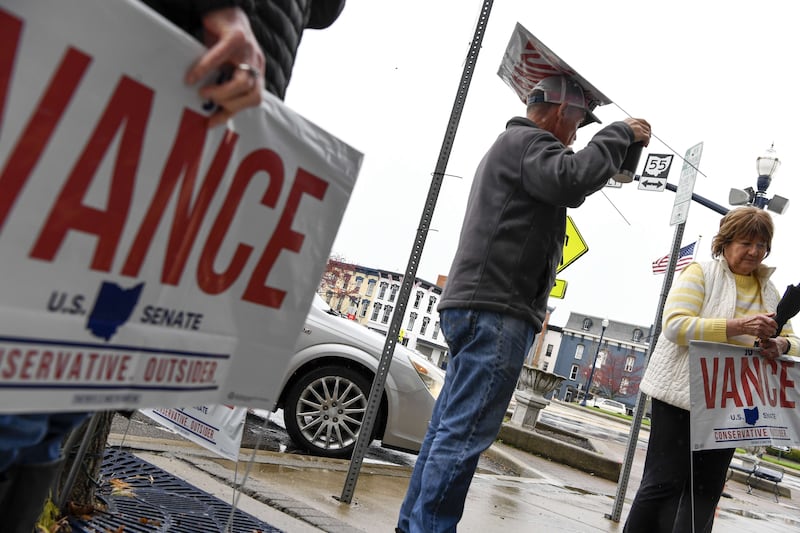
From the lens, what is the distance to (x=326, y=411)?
5602 mm

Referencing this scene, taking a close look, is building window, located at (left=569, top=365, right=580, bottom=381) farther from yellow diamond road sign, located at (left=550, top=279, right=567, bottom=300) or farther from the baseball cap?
the baseball cap

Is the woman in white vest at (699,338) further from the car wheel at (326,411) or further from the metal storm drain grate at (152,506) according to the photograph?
the car wheel at (326,411)

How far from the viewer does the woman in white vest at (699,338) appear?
10.2ft

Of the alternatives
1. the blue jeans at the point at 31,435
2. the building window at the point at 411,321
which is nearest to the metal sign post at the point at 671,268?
the blue jeans at the point at 31,435

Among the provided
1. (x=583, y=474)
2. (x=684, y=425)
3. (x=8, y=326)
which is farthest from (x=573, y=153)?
(x=583, y=474)

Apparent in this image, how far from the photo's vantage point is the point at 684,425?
124 inches

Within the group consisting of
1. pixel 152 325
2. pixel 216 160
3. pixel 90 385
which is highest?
pixel 216 160

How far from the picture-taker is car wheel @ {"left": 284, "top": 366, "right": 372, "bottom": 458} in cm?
556

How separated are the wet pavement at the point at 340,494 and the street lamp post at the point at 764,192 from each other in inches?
214

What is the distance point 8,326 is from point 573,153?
1966 mm

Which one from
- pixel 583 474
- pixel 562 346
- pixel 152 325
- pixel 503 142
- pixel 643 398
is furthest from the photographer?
pixel 562 346

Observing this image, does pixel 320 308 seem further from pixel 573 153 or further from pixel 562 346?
pixel 562 346

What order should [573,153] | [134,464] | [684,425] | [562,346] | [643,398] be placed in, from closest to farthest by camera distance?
[573,153] < [684,425] < [134,464] < [643,398] < [562,346]

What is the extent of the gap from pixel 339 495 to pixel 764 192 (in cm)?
954
